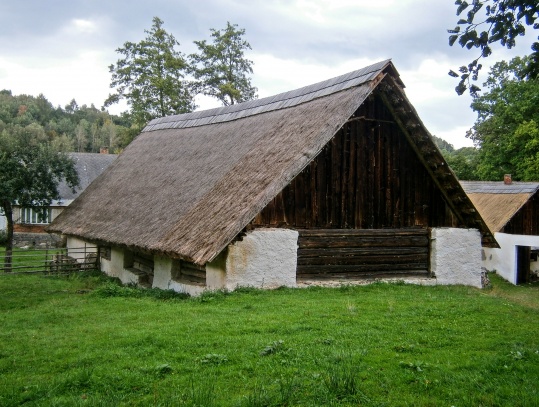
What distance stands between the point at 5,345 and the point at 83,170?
3006 cm

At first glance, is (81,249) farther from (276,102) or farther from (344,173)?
(344,173)

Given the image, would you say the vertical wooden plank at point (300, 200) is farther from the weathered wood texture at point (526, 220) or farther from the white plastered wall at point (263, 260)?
the weathered wood texture at point (526, 220)

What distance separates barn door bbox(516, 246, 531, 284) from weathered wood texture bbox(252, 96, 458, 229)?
1450cm

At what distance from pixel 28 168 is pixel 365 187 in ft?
47.4

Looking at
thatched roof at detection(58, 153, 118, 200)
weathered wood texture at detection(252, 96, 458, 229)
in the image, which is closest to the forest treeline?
thatched roof at detection(58, 153, 118, 200)

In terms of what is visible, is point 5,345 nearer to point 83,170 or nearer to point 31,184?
point 31,184

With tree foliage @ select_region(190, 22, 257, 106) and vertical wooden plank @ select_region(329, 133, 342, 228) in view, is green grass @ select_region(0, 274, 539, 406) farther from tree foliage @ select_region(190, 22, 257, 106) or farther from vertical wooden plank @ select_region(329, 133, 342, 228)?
tree foliage @ select_region(190, 22, 257, 106)

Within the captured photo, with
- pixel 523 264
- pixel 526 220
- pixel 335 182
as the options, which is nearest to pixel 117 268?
pixel 335 182

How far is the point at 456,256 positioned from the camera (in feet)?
46.6

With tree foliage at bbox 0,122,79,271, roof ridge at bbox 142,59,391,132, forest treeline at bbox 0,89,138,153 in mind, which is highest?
forest treeline at bbox 0,89,138,153

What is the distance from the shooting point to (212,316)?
349 inches

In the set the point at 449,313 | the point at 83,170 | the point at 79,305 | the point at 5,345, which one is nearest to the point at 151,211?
the point at 79,305

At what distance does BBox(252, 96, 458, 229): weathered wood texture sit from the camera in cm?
1234

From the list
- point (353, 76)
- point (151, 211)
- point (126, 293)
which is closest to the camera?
point (126, 293)
